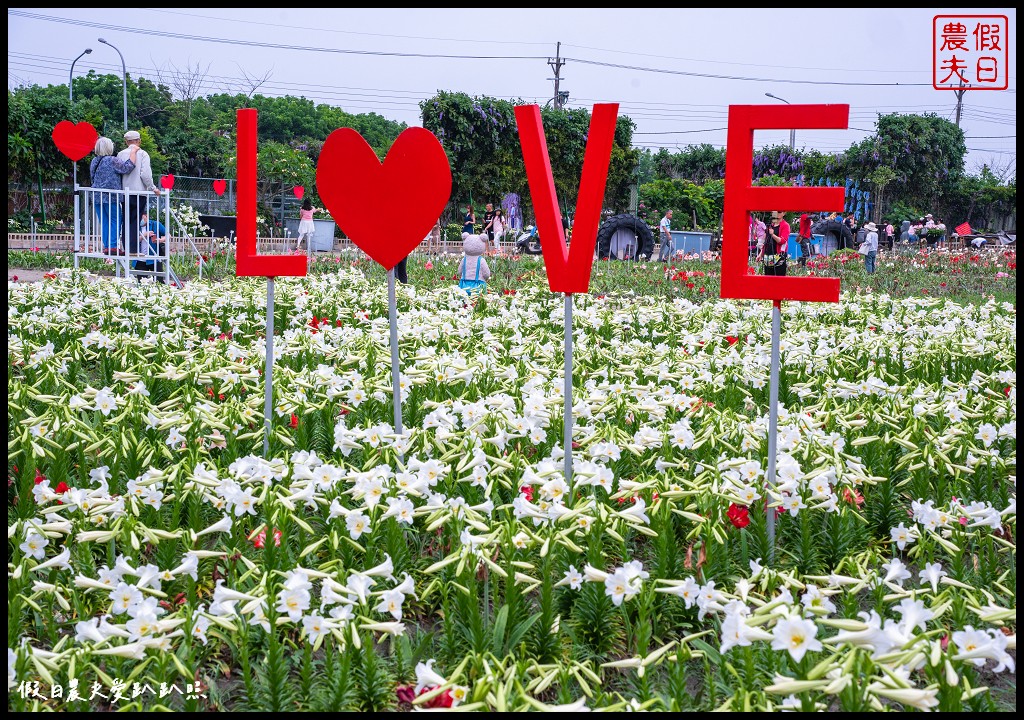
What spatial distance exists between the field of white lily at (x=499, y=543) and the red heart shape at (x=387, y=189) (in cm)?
85

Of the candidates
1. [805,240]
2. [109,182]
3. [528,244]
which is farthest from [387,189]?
[528,244]

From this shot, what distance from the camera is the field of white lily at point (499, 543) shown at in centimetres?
221

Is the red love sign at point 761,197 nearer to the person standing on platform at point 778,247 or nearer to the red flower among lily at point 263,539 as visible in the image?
the red flower among lily at point 263,539

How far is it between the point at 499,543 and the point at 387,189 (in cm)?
181

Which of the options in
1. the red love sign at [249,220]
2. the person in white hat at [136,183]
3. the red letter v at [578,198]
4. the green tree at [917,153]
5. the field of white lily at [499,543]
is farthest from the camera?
the green tree at [917,153]

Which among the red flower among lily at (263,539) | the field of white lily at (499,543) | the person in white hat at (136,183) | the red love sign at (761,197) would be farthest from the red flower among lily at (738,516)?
the person in white hat at (136,183)

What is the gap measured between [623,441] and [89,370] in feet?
12.7

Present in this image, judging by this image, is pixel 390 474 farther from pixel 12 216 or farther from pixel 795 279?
pixel 12 216

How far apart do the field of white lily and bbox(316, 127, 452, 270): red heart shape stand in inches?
33.5

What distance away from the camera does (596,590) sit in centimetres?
264

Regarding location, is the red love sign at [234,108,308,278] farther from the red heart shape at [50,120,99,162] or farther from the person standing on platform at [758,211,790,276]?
the red heart shape at [50,120,99,162]

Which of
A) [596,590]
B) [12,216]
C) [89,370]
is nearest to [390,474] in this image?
[596,590]

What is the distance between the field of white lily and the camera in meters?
2.21

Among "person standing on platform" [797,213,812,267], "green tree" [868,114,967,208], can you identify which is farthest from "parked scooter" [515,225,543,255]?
"green tree" [868,114,967,208]
